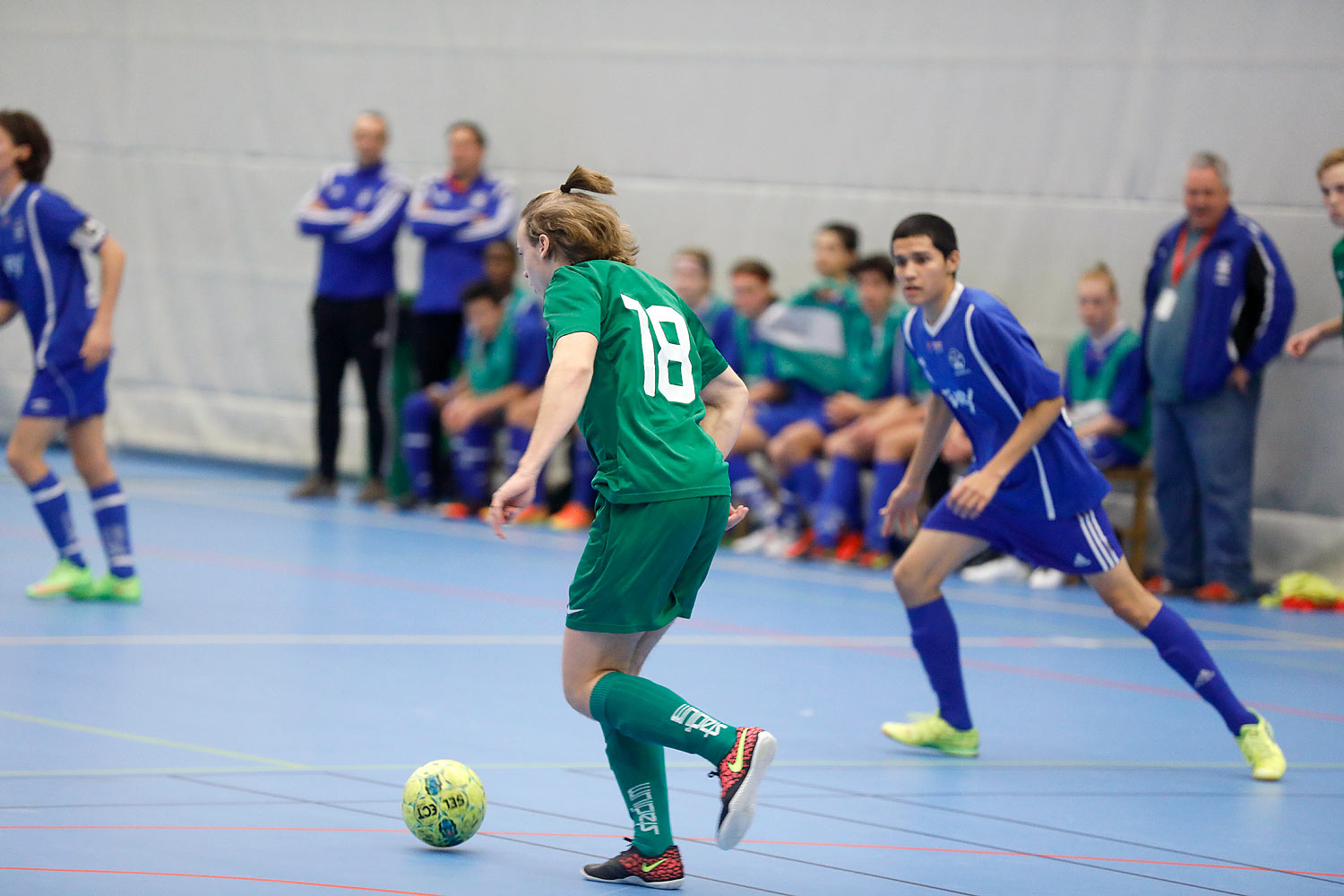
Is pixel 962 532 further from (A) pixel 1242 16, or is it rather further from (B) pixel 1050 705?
(A) pixel 1242 16

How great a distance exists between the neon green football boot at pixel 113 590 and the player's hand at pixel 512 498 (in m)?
5.11

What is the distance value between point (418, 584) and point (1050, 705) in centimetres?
381

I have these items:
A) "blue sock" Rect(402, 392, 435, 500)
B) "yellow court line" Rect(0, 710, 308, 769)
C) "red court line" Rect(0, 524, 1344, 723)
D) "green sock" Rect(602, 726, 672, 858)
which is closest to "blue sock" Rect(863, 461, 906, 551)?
"red court line" Rect(0, 524, 1344, 723)

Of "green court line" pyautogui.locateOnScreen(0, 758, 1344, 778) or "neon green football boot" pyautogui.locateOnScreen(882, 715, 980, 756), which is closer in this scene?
"green court line" pyautogui.locateOnScreen(0, 758, 1344, 778)

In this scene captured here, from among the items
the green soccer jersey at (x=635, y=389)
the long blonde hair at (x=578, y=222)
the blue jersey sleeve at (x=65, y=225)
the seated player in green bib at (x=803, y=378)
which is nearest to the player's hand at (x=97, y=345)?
the blue jersey sleeve at (x=65, y=225)

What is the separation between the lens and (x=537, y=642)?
7973 millimetres

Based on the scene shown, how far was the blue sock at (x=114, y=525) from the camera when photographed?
830 cm

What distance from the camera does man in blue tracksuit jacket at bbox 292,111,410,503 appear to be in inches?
499

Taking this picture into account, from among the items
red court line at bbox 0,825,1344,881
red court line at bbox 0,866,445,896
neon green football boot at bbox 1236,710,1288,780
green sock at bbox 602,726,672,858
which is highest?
green sock at bbox 602,726,672,858

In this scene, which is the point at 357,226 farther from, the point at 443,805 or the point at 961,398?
the point at 443,805

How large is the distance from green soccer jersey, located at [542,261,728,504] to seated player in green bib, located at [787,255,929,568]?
21.6 ft

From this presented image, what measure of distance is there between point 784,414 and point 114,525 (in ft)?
15.4

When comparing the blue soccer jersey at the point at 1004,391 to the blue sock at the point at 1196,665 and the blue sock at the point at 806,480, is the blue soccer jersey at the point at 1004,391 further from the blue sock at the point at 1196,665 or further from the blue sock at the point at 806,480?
the blue sock at the point at 806,480

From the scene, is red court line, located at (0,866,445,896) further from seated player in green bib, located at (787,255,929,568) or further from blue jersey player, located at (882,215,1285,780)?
seated player in green bib, located at (787,255,929,568)
